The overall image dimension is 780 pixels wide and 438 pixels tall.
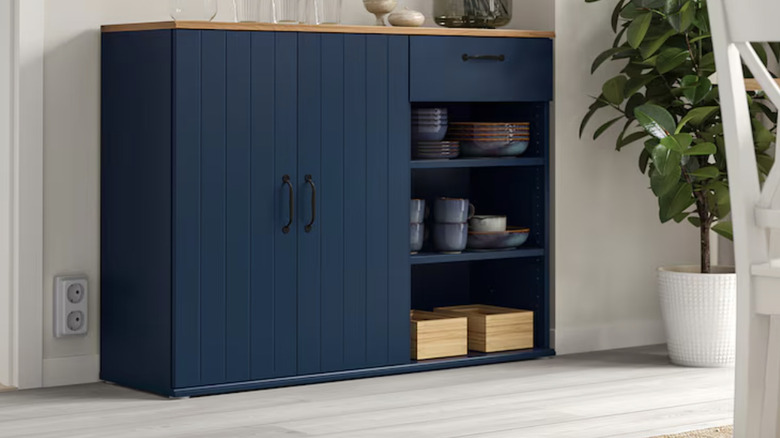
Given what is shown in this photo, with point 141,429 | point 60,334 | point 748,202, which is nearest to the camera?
point 748,202

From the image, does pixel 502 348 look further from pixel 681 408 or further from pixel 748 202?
pixel 748 202

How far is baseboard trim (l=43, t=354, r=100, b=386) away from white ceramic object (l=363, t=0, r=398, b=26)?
1.39 meters

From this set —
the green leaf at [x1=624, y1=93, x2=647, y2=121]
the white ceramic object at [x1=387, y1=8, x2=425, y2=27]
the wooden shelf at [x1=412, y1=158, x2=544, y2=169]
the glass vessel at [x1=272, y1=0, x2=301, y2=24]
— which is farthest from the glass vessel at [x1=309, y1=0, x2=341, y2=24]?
the green leaf at [x1=624, y1=93, x2=647, y2=121]

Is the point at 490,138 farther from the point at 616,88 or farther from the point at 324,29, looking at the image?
the point at 324,29

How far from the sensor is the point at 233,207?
12.2ft

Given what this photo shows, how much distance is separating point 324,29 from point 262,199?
1.78ft

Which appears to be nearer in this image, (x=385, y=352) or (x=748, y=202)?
(x=748, y=202)

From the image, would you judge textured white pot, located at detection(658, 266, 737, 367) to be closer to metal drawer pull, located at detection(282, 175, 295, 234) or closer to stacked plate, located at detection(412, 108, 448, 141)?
stacked plate, located at detection(412, 108, 448, 141)

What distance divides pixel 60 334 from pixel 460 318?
1.26 meters

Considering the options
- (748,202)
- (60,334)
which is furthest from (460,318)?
(748,202)

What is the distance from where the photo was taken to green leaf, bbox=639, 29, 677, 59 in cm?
421

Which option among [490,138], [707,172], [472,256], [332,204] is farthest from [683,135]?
[332,204]

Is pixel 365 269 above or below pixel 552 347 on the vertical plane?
above

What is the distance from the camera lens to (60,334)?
12.6ft
